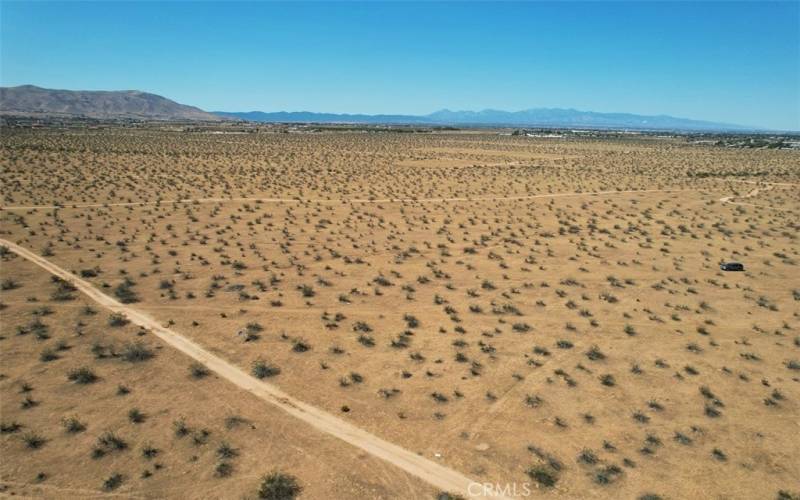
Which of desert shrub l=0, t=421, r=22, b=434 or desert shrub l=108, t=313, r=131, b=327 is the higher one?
desert shrub l=108, t=313, r=131, b=327

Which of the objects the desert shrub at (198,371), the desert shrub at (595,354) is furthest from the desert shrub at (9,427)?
the desert shrub at (595,354)

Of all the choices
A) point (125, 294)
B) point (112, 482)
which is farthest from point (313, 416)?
point (125, 294)

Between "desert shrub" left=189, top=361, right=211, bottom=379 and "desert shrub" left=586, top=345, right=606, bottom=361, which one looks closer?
"desert shrub" left=189, top=361, right=211, bottom=379

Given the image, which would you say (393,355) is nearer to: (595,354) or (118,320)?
(595,354)

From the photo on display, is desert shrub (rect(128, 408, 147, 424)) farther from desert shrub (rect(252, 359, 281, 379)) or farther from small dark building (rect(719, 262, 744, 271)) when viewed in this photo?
small dark building (rect(719, 262, 744, 271))

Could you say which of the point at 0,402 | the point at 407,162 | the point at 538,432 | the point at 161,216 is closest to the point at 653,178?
the point at 407,162

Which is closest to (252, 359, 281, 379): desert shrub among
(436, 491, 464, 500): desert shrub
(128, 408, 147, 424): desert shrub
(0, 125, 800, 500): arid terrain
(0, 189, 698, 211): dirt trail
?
(0, 125, 800, 500): arid terrain

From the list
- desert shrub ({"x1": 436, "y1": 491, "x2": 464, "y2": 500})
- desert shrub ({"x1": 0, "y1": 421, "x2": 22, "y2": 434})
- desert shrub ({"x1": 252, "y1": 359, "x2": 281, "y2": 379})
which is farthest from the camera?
desert shrub ({"x1": 252, "y1": 359, "x2": 281, "y2": 379})
